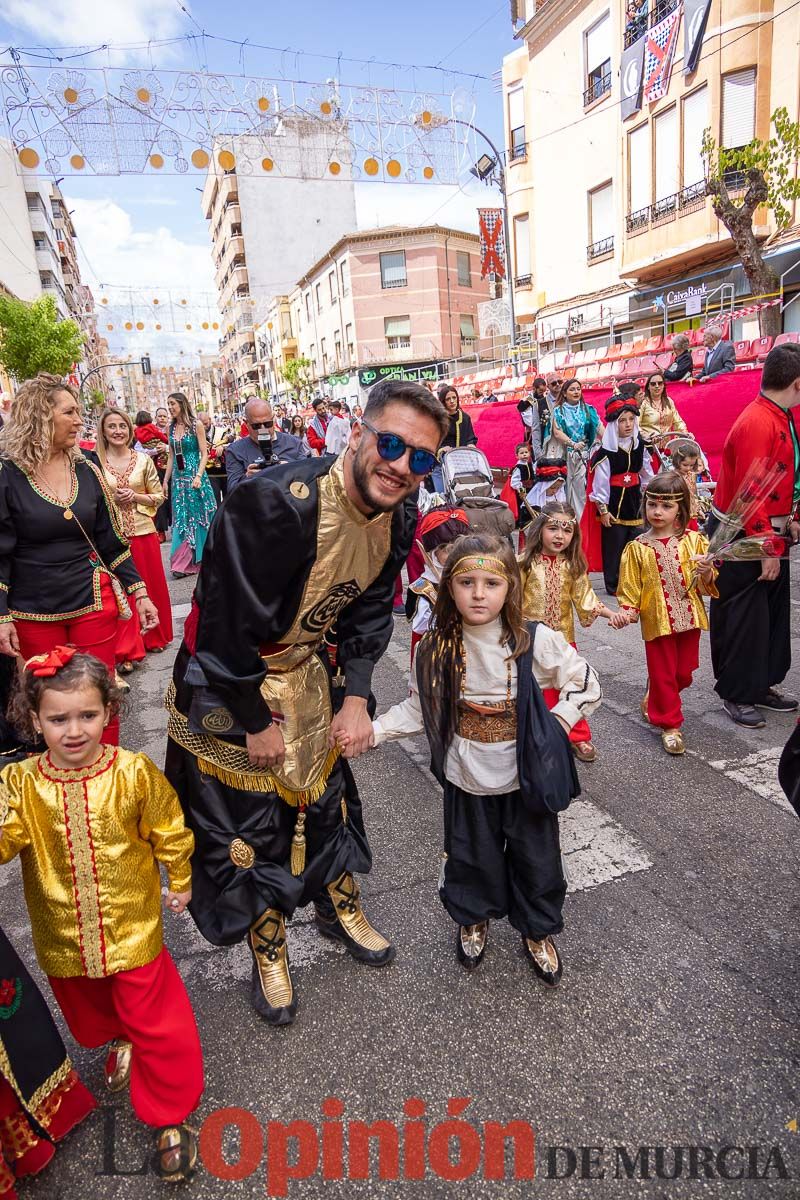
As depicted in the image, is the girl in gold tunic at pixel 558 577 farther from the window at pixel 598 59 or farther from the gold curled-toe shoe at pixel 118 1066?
the window at pixel 598 59

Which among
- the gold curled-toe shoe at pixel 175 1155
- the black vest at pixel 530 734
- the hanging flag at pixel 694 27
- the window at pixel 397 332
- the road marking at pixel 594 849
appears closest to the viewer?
the gold curled-toe shoe at pixel 175 1155

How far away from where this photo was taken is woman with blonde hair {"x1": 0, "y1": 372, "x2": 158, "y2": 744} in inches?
123

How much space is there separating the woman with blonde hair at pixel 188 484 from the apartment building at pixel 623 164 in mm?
11182

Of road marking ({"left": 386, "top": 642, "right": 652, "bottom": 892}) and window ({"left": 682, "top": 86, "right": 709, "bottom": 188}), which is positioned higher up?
window ({"left": 682, "top": 86, "right": 709, "bottom": 188})

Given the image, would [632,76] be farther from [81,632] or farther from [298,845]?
[298,845]

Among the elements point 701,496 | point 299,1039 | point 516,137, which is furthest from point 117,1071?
point 516,137

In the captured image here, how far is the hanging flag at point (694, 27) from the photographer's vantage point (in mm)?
17156

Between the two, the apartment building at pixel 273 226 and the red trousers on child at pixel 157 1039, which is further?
the apartment building at pixel 273 226

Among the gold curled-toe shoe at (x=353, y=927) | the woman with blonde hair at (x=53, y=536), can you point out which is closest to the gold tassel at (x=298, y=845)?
the gold curled-toe shoe at (x=353, y=927)

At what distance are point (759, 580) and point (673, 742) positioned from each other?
1134mm

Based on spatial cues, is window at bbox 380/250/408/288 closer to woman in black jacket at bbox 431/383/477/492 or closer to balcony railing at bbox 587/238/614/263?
balcony railing at bbox 587/238/614/263

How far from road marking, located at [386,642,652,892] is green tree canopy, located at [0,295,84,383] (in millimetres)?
33633

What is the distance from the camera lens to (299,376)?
58.4m

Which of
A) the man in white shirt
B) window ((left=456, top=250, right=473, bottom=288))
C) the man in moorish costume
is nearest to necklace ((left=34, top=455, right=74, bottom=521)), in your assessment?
the man in moorish costume
